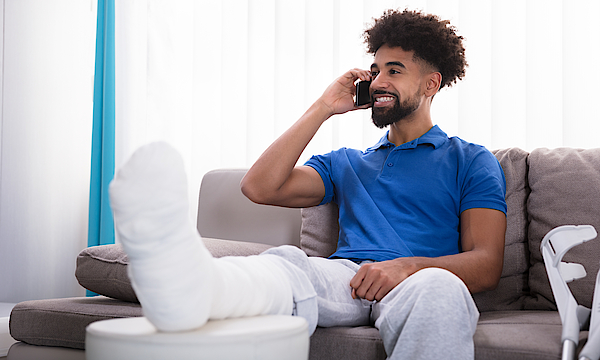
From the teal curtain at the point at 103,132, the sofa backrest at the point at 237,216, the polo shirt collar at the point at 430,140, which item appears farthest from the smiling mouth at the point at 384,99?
the teal curtain at the point at 103,132

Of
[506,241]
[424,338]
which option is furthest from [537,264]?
[424,338]

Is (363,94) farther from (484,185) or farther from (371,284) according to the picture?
(371,284)

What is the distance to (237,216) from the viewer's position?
176cm

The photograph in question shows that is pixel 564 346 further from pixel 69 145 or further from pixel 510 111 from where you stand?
pixel 69 145

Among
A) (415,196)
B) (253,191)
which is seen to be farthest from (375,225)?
(253,191)

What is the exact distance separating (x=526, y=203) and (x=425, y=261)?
46 centimetres

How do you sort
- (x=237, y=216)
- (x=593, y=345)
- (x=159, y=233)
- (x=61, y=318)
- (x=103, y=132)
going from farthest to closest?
(x=103, y=132), (x=237, y=216), (x=61, y=318), (x=593, y=345), (x=159, y=233)

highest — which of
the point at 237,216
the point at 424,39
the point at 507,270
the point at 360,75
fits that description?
the point at 424,39

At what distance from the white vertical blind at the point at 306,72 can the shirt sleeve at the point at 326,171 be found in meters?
0.59

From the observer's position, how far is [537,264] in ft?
4.27

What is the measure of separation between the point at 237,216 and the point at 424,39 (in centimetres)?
86

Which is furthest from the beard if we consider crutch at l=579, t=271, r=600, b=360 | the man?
crutch at l=579, t=271, r=600, b=360

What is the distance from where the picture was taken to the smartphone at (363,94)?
5.08ft

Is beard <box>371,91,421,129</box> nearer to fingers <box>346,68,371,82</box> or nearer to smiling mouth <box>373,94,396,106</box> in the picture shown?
smiling mouth <box>373,94,396,106</box>
